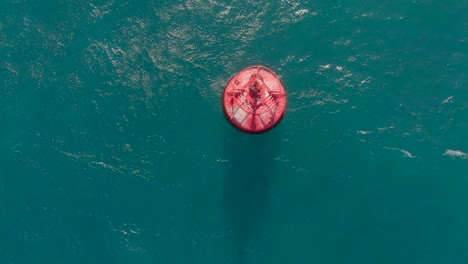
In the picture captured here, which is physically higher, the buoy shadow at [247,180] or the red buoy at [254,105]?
the red buoy at [254,105]

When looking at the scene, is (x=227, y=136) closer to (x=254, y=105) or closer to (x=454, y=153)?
(x=254, y=105)

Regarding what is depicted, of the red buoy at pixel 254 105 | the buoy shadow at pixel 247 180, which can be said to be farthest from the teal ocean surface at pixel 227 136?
the red buoy at pixel 254 105

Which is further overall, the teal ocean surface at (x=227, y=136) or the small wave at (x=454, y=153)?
the teal ocean surface at (x=227, y=136)

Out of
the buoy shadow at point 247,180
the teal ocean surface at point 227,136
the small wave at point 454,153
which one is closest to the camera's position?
the small wave at point 454,153

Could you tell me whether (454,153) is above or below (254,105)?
below

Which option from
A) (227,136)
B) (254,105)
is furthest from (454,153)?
(227,136)

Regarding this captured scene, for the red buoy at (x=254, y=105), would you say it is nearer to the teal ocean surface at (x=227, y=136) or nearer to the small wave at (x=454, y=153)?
the teal ocean surface at (x=227, y=136)
